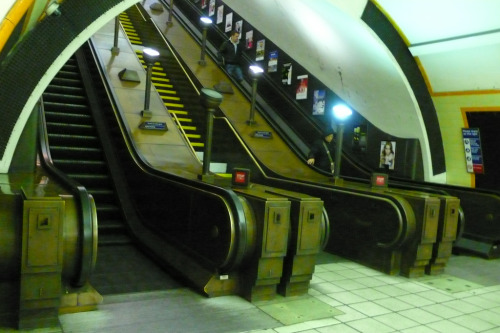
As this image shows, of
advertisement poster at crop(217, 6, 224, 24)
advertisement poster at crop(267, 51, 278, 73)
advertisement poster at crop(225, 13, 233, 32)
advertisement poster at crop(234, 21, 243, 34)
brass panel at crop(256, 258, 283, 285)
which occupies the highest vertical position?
advertisement poster at crop(217, 6, 224, 24)

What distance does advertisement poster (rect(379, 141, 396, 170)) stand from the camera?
770 centimetres

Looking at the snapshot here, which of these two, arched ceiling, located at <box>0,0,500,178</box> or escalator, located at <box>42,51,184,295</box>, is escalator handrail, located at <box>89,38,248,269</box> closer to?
escalator, located at <box>42,51,184,295</box>

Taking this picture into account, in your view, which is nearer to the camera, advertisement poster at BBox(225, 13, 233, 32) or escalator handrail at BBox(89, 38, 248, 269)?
escalator handrail at BBox(89, 38, 248, 269)

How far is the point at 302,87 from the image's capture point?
9.16 m

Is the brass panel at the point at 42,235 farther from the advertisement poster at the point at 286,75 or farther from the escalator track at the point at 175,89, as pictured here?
the advertisement poster at the point at 286,75

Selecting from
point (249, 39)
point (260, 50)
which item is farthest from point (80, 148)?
point (249, 39)

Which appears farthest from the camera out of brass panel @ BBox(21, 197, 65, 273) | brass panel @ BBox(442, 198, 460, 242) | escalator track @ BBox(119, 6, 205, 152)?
escalator track @ BBox(119, 6, 205, 152)

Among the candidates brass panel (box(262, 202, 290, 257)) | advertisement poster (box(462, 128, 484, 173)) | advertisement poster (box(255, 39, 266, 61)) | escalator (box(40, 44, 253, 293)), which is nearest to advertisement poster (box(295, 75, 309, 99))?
advertisement poster (box(255, 39, 266, 61))

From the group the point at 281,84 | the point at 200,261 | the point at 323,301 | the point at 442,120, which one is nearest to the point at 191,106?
the point at 281,84

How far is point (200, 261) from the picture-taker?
164 inches

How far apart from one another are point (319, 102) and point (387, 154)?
175 cm

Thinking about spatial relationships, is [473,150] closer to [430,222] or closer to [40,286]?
[430,222]

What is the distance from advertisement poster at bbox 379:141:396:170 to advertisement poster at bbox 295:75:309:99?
2033mm

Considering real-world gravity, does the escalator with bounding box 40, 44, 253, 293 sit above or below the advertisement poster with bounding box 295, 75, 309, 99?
below
